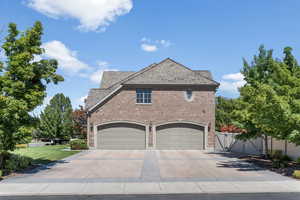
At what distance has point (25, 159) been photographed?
43.5 feet

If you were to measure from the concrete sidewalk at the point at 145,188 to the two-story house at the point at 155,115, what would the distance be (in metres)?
14.0

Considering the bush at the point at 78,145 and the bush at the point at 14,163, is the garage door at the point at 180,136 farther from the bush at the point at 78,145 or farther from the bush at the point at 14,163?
the bush at the point at 14,163

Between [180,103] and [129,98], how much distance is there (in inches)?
216

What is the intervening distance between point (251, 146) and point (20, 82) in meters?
19.0

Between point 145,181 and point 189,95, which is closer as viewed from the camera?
point 145,181

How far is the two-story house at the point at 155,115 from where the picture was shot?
23.8 metres

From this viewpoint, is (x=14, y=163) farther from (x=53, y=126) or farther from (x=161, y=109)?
(x=53, y=126)

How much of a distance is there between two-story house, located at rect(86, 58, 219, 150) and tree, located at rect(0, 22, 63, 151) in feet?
37.4

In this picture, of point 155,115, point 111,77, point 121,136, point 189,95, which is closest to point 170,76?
point 189,95

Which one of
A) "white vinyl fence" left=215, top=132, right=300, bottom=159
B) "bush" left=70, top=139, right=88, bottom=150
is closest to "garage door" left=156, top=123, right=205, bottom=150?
"white vinyl fence" left=215, top=132, right=300, bottom=159

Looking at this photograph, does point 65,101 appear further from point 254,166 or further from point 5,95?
point 254,166

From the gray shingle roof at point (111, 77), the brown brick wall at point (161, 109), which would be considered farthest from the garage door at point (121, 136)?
the gray shingle roof at point (111, 77)

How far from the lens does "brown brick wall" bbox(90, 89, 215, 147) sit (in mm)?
23969

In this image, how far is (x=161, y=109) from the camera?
2412cm
